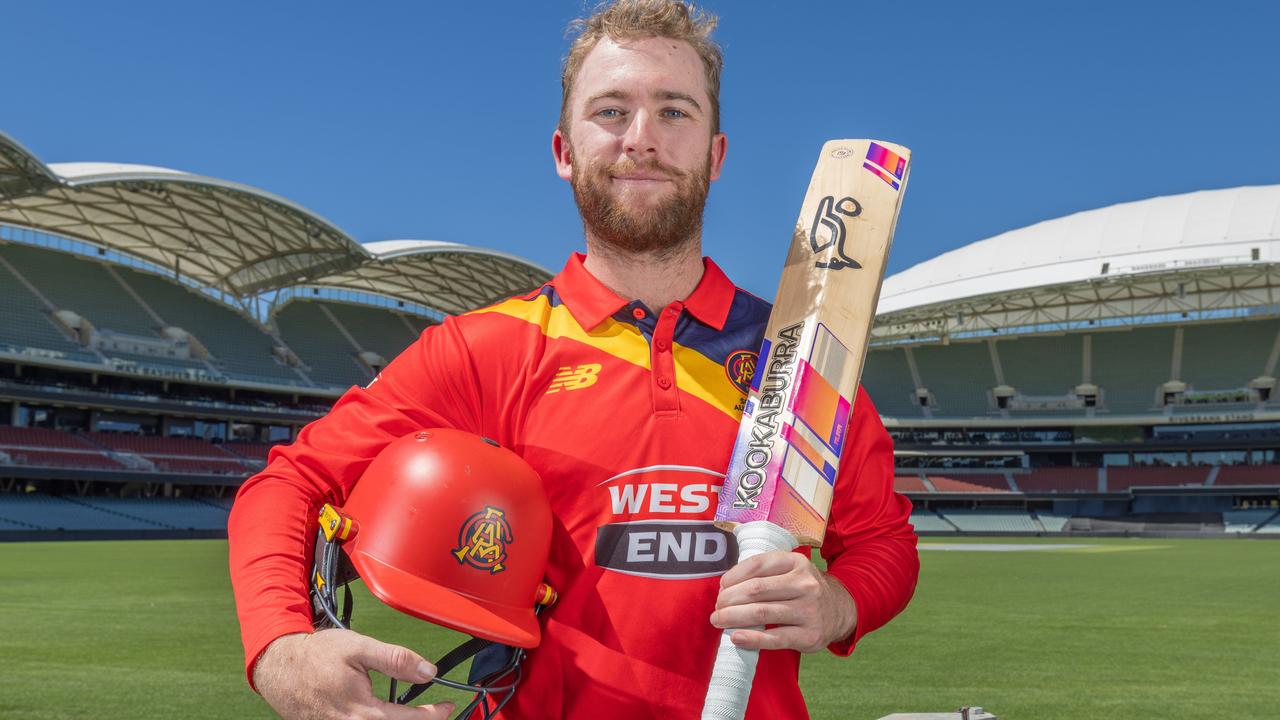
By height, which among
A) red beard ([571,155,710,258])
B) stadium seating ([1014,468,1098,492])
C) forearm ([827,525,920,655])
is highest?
stadium seating ([1014,468,1098,492])

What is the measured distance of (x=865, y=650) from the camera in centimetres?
893

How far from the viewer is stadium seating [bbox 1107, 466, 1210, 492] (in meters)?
49.9

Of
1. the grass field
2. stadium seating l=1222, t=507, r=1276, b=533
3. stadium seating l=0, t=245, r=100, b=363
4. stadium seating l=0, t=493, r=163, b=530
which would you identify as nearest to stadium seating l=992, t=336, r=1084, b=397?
stadium seating l=1222, t=507, r=1276, b=533

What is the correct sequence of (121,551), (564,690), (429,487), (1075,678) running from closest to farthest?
(429,487), (564,690), (1075,678), (121,551)

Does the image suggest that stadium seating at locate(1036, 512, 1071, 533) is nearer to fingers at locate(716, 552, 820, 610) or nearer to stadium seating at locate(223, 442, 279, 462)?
stadium seating at locate(223, 442, 279, 462)

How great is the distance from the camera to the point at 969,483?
175ft

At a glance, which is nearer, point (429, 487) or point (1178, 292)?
point (429, 487)

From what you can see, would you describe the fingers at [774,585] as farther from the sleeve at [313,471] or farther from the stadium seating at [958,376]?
the stadium seating at [958,376]

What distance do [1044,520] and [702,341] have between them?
53.2 metres

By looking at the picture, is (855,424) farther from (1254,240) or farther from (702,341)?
(1254,240)

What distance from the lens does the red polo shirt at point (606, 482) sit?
188 cm

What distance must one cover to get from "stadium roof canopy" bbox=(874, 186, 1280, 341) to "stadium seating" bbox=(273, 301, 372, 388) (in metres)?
27.3

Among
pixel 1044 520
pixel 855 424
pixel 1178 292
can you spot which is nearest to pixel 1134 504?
pixel 1044 520

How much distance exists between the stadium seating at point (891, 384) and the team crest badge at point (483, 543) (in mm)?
52829
